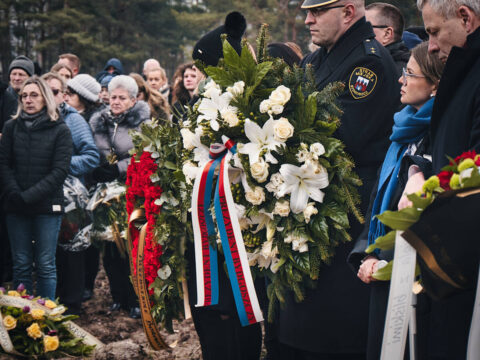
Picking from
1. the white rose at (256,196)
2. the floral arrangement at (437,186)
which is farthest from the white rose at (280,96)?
the floral arrangement at (437,186)

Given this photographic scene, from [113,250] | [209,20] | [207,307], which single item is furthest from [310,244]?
[209,20]

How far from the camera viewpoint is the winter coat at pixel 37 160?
522 cm

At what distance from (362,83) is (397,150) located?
47cm

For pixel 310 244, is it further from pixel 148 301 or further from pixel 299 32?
pixel 299 32

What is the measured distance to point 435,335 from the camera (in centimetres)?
219

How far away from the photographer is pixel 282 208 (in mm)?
2889

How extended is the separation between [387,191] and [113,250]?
3.96m

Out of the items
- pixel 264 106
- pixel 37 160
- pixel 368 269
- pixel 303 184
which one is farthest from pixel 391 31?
pixel 37 160

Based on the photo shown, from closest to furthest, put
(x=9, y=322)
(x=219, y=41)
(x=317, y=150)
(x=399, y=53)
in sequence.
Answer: (x=317, y=150) < (x=219, y=41) < (x=9, y=322) < (x=399, y=53)

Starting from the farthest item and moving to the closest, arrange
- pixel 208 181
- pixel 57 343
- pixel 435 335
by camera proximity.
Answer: pixel 57 343 < pixel 208 181 < pixel 435 335

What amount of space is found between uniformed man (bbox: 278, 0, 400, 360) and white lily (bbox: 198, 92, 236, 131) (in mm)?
544

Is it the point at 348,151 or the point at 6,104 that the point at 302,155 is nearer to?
the point at 348,151

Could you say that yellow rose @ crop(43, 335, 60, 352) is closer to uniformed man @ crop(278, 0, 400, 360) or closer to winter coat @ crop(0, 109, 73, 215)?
winter coat @ crop(0, 109, 73, 215)

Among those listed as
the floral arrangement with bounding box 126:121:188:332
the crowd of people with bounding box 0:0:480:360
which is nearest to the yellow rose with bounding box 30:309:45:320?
the crowd of people with bounding box 0:0:480:360
